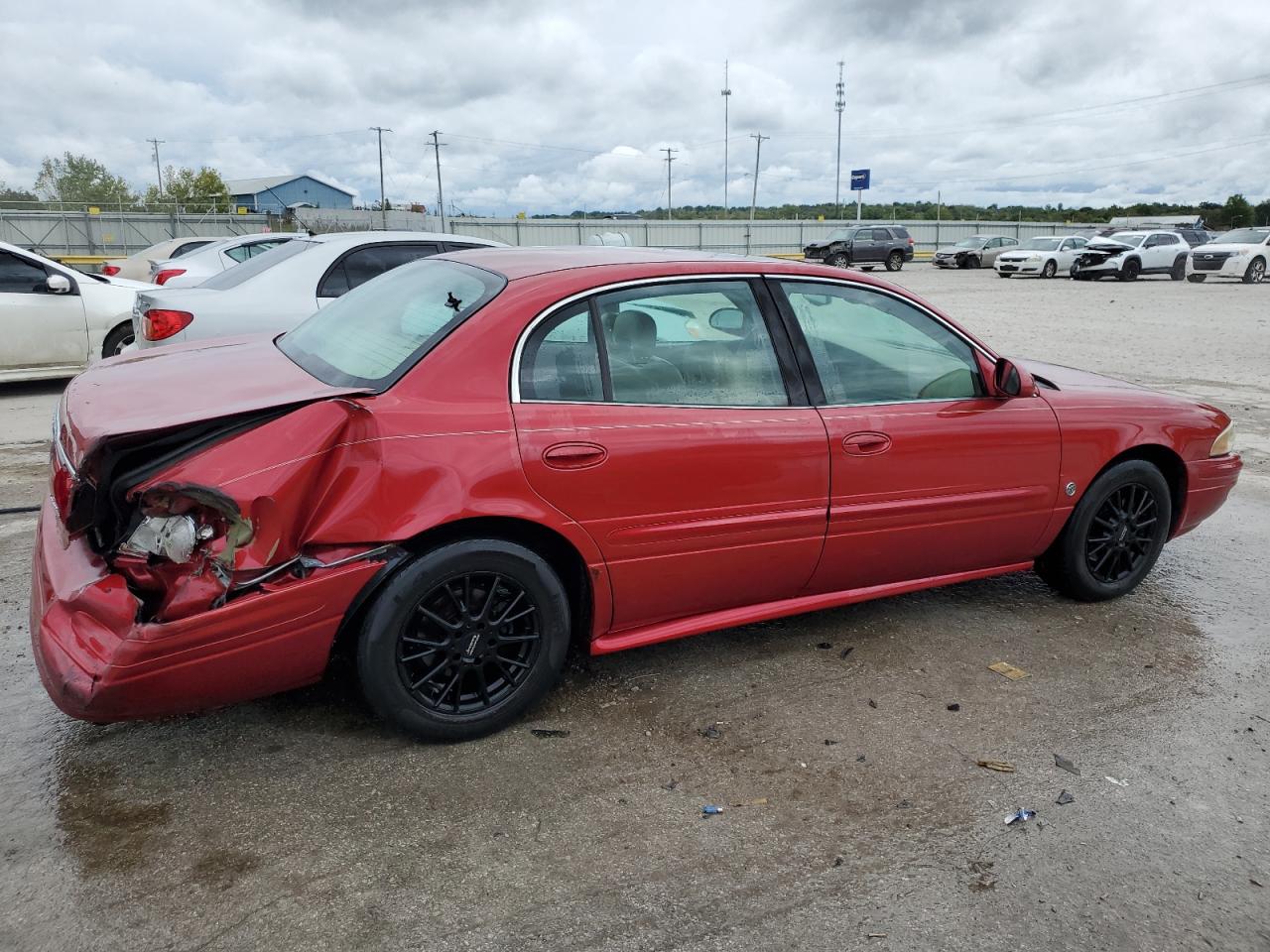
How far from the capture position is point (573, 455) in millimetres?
3123

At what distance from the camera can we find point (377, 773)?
3.00 m

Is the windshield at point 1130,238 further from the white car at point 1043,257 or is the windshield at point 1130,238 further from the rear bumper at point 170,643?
the rear bumper at point 170,643

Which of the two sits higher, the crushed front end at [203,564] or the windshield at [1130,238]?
the windshield at [1130,238]

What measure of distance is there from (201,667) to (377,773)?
63 centimetres

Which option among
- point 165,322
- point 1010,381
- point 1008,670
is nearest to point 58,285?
point 165,322

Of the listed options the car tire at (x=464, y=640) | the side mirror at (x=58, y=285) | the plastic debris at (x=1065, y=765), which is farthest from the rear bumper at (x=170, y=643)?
the side mirror at (x=58, y=285)

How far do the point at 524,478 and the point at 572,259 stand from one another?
998 millimetres

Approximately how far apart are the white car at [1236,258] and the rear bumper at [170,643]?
103 ft

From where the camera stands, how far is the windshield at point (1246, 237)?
28.2m

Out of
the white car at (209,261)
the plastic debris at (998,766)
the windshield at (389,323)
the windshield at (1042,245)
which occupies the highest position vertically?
the windshield at (1042,245)

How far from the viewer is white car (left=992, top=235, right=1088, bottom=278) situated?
3156 cm

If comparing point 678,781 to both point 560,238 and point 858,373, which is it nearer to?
point 858,373

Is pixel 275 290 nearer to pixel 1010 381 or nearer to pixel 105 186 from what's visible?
pixel 1010 381

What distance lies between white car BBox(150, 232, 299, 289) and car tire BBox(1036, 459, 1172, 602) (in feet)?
29.1
